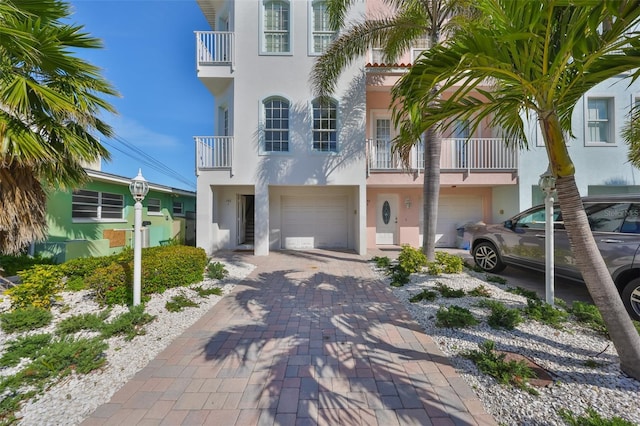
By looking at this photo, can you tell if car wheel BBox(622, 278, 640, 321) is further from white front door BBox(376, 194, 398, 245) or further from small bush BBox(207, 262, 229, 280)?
small bush BBox(207, 262, 229, 280)

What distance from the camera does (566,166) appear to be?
2.65m

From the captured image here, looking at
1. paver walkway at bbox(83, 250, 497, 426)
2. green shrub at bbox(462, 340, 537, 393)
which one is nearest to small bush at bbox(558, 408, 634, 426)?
green shrub at bbox(462, 340, 537, 393)

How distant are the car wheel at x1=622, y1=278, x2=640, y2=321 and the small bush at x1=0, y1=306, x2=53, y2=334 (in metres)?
9.13

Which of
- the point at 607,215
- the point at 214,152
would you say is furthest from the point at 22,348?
the point at 607,215

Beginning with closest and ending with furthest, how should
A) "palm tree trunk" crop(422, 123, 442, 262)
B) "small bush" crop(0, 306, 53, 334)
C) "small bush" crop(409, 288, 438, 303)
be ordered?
1. "small bush" crop(0, 306, 53, 334)
2. "small bush" crop(409, 288, 438, 303)
3. "palm tree trunk" crop(422, 123, 442, 262)

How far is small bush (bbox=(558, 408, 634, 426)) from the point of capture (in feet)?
6.43

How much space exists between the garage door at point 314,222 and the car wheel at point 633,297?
26.3ft

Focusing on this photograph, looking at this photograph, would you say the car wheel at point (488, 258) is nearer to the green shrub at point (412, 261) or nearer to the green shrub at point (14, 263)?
the green shrub at point (412, 261)

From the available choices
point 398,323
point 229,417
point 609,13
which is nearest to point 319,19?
point 609,13

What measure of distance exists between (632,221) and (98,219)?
14456 millimetres

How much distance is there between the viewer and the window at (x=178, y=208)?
14715 mm

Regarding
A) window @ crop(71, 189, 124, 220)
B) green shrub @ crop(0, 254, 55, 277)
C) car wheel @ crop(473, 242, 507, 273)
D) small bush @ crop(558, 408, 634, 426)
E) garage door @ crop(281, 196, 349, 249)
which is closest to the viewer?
small bush @ crop(558, 408, 634, 426)

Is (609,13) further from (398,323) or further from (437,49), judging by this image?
(398,323)

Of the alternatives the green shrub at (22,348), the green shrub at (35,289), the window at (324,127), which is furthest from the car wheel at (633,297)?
the green shrub at (35,289)
